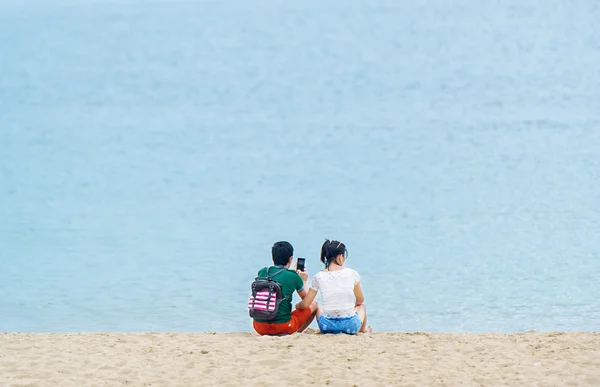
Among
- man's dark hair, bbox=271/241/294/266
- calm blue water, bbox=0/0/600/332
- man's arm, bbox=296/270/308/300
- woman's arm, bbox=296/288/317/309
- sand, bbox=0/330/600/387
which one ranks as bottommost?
sand, bbox=0/330/600/387

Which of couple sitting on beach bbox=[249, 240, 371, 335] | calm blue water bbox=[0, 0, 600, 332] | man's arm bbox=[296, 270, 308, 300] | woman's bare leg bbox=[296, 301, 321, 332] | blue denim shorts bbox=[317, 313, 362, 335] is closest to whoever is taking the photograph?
couple sitting on beach bbox=[249, 240, 371, 335]

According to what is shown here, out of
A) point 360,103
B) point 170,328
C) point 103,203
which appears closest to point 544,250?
point 170,328

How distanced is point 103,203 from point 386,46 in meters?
26.6

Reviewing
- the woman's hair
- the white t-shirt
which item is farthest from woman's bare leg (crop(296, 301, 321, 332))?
the woman's hair

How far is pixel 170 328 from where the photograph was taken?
11.9 metres

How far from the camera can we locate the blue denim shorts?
28.2 feet

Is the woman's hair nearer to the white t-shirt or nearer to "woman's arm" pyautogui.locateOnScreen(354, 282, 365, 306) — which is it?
the white t-shirt

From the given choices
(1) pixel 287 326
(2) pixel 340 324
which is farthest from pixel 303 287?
(2) pixel 340 324

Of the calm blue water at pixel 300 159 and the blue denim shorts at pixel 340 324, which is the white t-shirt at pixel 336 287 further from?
the calm blue water at pixel 300 159

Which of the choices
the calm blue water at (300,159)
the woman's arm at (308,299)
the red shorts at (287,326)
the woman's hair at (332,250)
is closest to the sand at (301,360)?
the red shorts at (287,326)

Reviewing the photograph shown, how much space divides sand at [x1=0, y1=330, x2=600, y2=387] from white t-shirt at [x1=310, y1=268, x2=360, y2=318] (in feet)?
0.96

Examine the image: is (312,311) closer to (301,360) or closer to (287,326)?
(287,326)

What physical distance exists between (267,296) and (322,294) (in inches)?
18.7

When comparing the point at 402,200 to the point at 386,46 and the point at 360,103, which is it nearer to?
the point at 360,103
